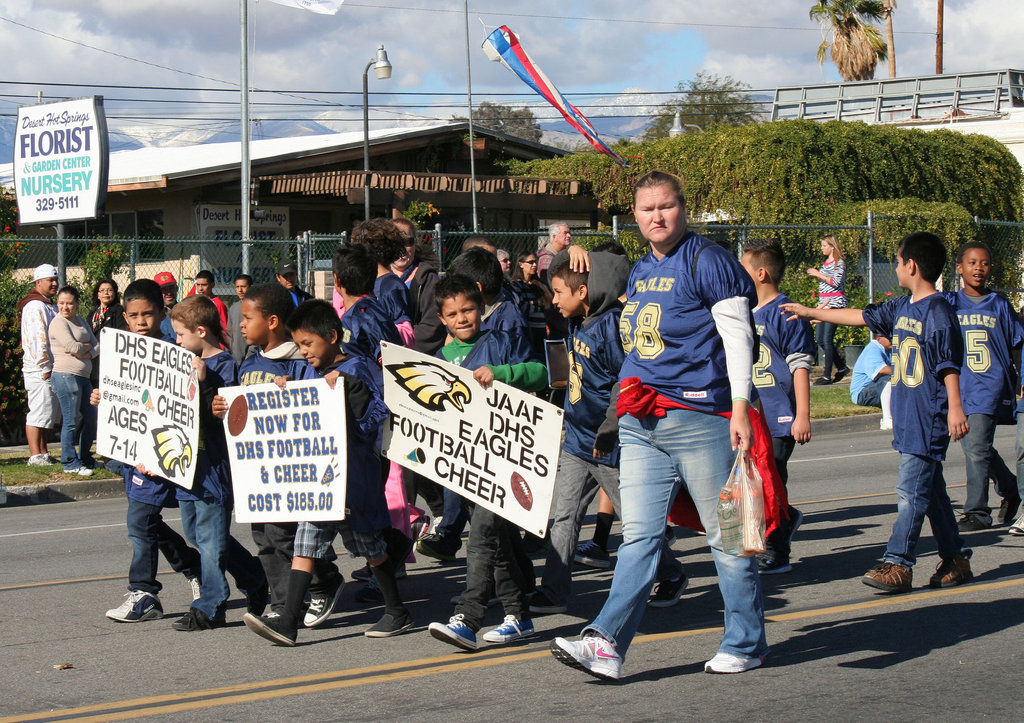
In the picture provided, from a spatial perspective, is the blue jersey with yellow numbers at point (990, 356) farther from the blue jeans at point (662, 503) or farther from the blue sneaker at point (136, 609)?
the blue sneaker at point (136, 609)

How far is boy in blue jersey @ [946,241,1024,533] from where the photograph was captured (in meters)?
8.09

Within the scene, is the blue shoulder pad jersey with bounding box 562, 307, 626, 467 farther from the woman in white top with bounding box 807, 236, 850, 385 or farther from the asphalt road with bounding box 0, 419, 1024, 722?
the woman in white top with bounding box 807, 236, 850, 385

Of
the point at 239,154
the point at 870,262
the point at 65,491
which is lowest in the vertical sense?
the point at 65,491

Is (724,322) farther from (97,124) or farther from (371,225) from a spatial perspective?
(97,124)

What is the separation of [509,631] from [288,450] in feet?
4.35

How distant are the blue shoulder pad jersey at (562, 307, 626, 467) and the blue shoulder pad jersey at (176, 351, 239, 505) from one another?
5.61ft

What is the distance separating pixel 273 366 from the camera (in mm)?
5840

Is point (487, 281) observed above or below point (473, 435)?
above

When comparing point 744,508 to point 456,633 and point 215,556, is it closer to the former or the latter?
point 456,633

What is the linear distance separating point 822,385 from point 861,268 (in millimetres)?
3389

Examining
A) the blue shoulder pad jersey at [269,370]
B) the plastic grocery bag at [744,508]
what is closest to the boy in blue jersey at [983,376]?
the plastic grocery bag at [744,508]

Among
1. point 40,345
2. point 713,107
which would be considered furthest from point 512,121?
point 40,345

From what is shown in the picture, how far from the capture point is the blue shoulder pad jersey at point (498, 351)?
A: 18.9ft

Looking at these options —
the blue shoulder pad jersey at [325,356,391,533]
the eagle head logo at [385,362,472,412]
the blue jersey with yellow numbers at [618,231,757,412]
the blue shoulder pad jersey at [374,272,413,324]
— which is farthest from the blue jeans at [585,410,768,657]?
the blue shoulder pad jersey at [374,272,413,324]
